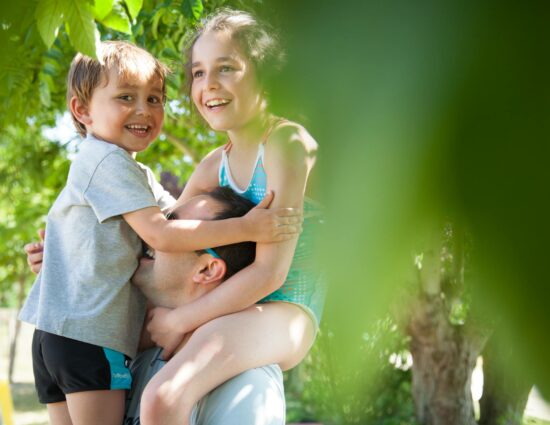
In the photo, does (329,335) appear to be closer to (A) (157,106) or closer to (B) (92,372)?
(B) (92,372)

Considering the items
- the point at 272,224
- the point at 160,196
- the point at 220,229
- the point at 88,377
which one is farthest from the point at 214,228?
the point at 160,196

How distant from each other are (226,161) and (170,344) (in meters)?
0.63

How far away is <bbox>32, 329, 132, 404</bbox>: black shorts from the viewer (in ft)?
5.97

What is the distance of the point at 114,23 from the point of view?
1025 mm

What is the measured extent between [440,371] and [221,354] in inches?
199

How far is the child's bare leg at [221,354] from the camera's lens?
1.61m

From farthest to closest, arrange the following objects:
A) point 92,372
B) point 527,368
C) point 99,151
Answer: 1. point 99,151
2. point 92,372
3. point 527,368

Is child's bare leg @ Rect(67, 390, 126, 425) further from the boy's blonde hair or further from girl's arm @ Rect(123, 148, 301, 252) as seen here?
the boy's blonde hair

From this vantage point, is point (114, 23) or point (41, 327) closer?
point (114, 23)

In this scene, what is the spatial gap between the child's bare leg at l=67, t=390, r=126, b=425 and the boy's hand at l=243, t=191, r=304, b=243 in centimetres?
60

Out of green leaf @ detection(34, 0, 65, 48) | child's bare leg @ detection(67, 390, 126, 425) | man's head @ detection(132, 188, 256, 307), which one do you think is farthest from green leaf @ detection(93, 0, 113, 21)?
child's bare leg @ detection(67, 390, 126, 425)

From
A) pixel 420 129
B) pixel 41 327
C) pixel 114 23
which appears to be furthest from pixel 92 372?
pixel 420 129

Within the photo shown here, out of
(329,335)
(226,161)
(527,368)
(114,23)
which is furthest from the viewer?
(226,161)

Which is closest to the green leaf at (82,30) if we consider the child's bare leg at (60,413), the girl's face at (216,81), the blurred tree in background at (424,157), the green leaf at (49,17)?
the green leaf at (49,17)
